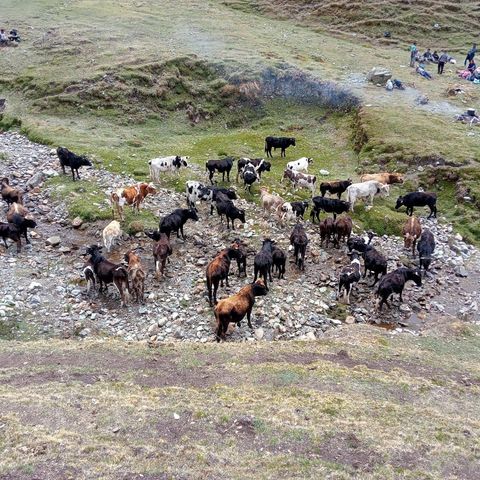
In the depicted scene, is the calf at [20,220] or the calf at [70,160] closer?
the calf at [20,220]

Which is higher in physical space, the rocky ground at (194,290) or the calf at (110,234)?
the calf at (110,234)

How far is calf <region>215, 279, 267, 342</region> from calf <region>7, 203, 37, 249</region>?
→ 910cm

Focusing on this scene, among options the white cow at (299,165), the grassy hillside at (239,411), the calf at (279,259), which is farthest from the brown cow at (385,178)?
the grassy hillside at (239,411)

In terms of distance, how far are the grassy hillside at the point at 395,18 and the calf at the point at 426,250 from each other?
4258 centimetres

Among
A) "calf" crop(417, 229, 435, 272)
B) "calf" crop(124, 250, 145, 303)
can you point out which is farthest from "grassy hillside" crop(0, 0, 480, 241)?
"calf" crop(124, 250, 145, 303)

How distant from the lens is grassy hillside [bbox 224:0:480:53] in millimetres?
58250

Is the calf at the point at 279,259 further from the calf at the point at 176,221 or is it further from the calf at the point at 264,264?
the calf at the point at 176,221

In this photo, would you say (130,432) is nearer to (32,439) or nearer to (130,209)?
(32,439)

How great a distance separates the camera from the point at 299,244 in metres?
19.8

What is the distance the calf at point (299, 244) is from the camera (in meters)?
19.8

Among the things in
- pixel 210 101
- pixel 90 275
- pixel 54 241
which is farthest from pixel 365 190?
pixel 210 101

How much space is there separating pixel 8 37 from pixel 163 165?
90.6ft

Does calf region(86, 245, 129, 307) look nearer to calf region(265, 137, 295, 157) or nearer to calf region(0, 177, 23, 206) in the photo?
calf region(0, 177, 23, 206)

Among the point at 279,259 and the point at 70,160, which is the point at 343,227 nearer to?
the point at 279,259
